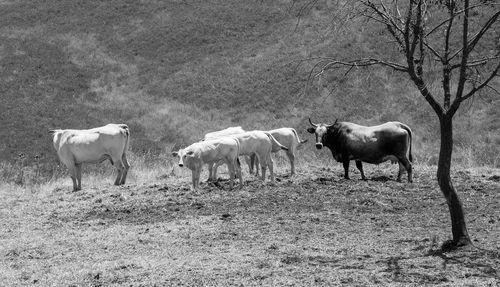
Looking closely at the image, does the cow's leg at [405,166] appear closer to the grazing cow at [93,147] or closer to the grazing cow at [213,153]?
the grazing cow at [213,153]

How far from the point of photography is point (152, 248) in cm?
1175

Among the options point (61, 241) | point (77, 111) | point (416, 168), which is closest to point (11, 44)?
point (77, 111)

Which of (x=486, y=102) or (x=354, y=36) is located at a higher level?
(x=354, y=36)

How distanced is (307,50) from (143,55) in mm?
11404

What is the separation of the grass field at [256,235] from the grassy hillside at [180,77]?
53.4 ft

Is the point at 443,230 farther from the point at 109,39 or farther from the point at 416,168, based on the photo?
the point at 109,39

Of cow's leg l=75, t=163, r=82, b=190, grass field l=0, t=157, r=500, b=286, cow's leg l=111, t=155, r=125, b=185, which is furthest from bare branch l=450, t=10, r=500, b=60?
cow's leg l=75, t=163, r=82, b=190

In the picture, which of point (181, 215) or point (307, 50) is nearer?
point (181, 215)

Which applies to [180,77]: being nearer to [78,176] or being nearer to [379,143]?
[78,176]

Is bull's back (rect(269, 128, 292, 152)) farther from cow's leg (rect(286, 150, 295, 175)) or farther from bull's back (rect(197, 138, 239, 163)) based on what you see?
bull's back (rect(197, 138, 239, 163))

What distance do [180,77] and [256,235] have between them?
35.9 m

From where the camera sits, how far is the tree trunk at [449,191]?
1039 centimetres

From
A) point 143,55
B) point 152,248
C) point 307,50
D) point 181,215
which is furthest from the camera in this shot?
point 143,55

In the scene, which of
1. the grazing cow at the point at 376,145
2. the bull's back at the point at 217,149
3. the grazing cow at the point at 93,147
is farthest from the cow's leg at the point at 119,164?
the grazing cow at the point at 376,145
